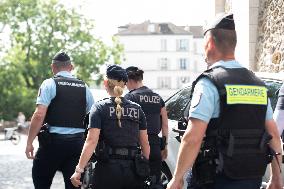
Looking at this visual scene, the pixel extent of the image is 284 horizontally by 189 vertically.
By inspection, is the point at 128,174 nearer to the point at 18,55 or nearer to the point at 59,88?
the point at 59,88

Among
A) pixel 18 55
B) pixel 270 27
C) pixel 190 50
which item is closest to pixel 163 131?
pixel 270 27

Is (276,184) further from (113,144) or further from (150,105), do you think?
(150,105)

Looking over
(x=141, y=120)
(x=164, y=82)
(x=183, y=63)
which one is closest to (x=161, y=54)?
(x=183, y=63)

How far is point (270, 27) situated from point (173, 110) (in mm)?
6017

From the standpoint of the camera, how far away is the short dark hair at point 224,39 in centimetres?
412

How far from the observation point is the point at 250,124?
408cm

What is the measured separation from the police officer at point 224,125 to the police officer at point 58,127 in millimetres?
2712

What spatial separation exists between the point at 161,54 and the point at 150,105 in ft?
290

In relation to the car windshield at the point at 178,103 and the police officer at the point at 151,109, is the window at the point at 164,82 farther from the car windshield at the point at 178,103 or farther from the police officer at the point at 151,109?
the police officer at the point at 151,109

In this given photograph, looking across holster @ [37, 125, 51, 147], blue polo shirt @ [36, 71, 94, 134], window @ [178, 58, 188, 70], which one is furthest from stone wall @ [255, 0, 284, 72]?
window @ [178, 58, 188, 70]

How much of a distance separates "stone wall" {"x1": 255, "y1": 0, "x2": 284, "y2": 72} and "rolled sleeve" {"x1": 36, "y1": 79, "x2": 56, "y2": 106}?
6882mm

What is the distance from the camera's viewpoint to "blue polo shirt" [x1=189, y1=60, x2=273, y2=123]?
155 inches

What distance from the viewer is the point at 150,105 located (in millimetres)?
7324

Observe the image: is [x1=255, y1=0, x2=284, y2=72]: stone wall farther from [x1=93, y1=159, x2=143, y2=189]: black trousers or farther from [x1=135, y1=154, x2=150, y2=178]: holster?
[x1=93, y1=159, x2=143, y2=189]: black trousers
